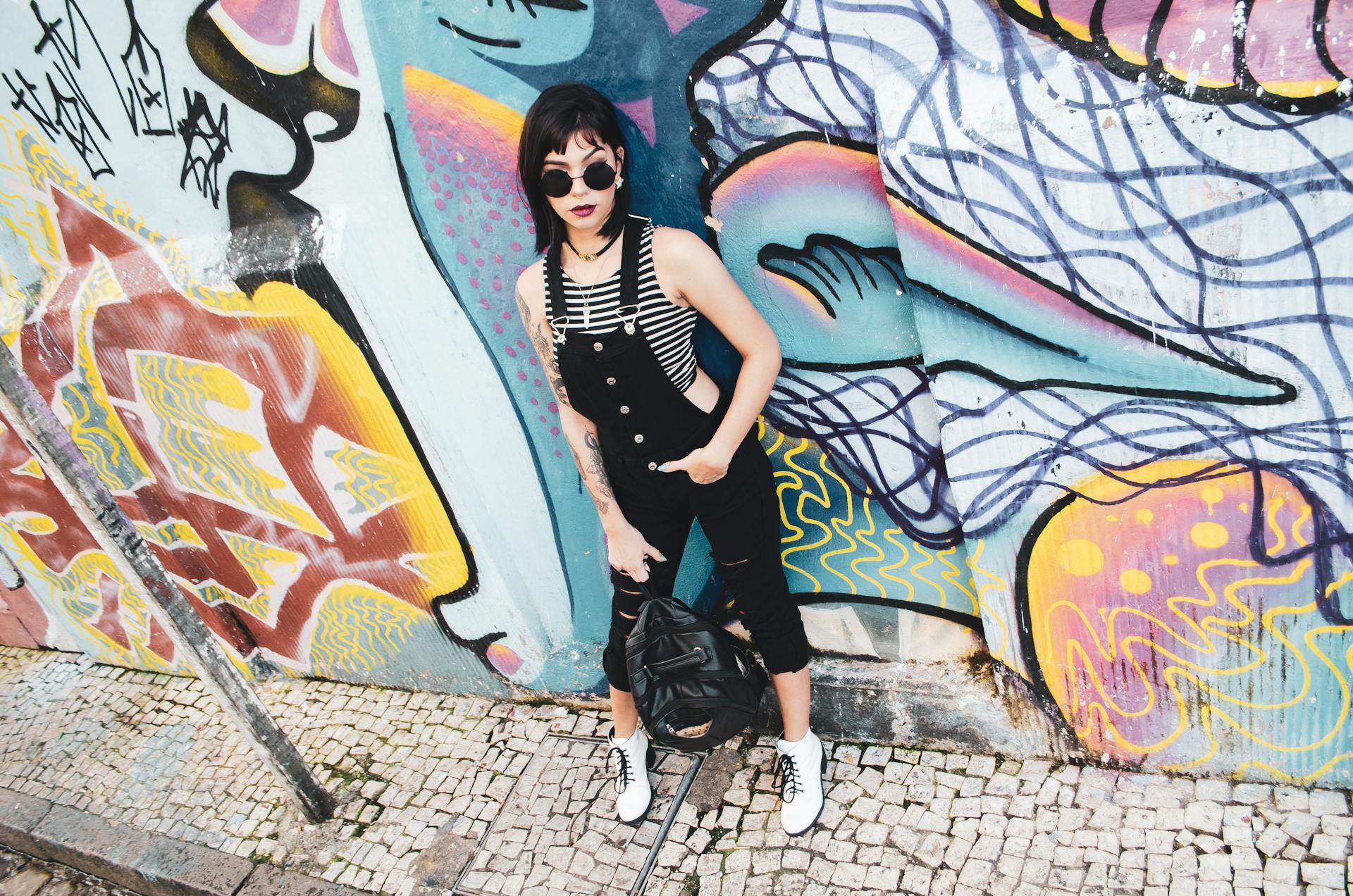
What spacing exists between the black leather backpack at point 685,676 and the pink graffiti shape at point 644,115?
4.80 feet

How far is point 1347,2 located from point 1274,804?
2.23 metres

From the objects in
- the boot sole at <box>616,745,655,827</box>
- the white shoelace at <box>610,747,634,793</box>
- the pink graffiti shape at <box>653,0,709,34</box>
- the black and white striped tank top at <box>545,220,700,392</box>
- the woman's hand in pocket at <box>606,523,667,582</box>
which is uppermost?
the pink graffiti shape at <box>653,0,709,34</box>

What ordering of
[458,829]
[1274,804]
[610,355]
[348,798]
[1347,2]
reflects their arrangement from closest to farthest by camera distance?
1. [1347,2]
2. [610,355]
3. [1274,804]
4. [458,829]
5. [348,798]

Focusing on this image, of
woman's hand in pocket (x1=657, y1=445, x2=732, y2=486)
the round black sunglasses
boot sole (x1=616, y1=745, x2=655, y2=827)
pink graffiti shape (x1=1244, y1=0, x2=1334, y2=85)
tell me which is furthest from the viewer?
boot sole (x1=616, y1=745, x2=655, y2=827)

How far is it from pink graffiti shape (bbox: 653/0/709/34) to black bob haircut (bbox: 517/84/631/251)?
0.92 ft

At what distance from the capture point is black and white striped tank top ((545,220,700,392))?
8.41ft

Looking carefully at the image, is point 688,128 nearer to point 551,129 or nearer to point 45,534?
point 551,129

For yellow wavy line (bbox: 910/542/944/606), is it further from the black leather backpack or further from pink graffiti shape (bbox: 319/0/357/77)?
pink graffiti shape (bbox: 319/0/357/77)

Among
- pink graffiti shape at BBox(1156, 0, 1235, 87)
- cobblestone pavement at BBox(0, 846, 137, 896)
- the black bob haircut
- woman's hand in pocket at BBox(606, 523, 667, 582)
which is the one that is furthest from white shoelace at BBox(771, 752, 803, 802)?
cobblestone pavement at BBox(0, 846, 137, 896)

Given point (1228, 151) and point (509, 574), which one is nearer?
point (1228, 151)

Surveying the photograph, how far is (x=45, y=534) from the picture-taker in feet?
17.0

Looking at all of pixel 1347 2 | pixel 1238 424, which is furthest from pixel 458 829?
pixel 1347 2

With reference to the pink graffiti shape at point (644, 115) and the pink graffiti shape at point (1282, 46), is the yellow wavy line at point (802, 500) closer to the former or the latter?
the pink graffiti shape at point (644, 115)

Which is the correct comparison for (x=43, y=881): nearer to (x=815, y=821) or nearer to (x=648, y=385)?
(x=815, y=821)
